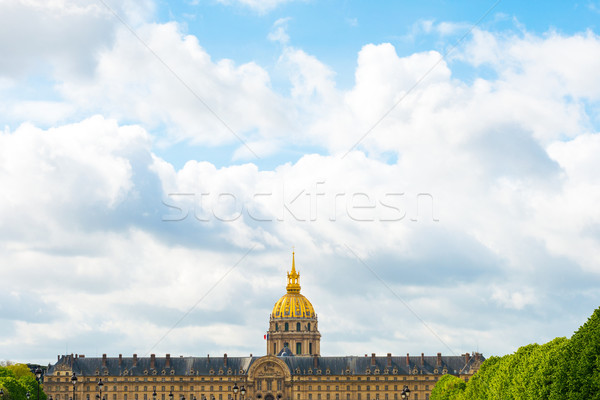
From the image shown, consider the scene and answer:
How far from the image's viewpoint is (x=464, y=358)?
186 metres

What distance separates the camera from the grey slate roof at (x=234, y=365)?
616ft

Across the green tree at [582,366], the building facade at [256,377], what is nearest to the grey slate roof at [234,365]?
the building facade at [256,377]

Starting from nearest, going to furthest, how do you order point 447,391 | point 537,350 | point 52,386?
point 537,350 → point 447,391 → point 52,386

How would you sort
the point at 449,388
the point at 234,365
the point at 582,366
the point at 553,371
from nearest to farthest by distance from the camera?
the point at 582,366 → the point at 553,371 → the point at 449,388 → the point at 234,365

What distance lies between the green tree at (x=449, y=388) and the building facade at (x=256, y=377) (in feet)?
160

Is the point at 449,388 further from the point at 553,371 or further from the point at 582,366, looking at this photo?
the point at 582,366

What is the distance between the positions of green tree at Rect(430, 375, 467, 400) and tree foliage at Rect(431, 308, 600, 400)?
2568cm

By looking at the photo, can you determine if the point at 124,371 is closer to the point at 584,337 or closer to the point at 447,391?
the point at 447,391

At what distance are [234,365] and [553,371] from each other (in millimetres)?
137988

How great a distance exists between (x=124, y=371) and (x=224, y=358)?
20354 mm

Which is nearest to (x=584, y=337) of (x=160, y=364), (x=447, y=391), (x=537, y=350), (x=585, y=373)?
(x=585, y=373)

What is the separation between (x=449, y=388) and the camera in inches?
5032

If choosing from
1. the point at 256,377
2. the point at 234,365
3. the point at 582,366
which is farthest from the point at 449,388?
the point at 582,366

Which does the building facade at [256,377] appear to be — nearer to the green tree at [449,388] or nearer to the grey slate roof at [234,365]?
the grey slate roof at [234,365]
